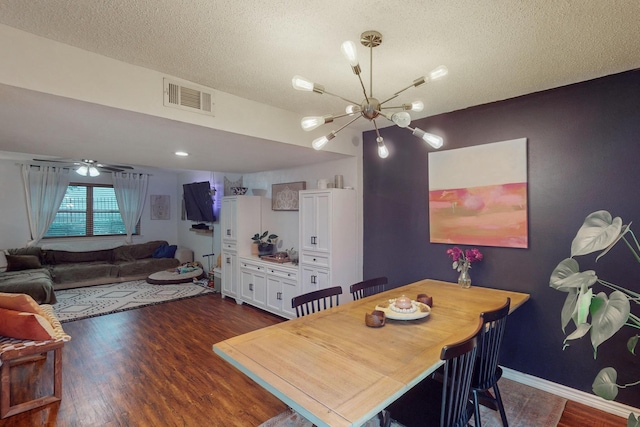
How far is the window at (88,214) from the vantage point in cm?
683

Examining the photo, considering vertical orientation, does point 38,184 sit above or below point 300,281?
above

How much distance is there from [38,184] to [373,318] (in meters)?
7.62

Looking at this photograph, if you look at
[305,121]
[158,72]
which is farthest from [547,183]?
[158,72]

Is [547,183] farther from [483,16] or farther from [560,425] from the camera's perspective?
[560,425]

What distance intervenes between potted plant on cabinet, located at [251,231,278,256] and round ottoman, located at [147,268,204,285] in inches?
90.2

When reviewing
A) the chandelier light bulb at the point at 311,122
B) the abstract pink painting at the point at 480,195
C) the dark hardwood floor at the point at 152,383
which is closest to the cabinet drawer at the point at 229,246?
the dark hardwood floor at the point at 152,383

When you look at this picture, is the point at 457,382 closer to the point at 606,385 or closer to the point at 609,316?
the point at 606,385

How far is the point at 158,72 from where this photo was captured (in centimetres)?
225

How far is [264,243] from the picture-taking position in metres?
5.11

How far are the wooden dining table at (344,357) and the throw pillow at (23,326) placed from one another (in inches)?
71.6

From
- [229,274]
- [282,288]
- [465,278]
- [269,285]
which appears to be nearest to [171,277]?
[229,274]

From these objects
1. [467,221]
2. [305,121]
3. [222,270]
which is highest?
[305,121]

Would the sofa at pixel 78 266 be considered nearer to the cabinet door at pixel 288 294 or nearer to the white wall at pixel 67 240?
the white wall at pixel 67 240

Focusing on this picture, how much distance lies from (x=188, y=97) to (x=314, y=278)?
2.46 meters
